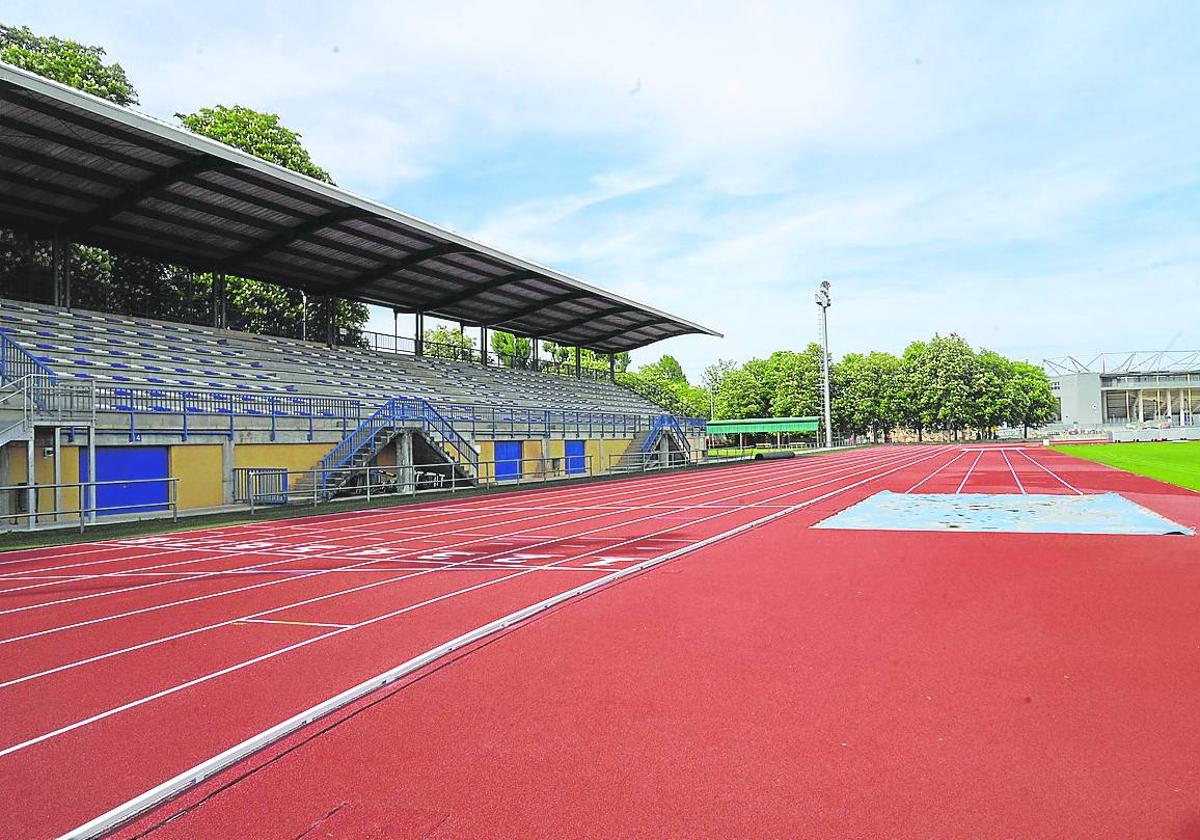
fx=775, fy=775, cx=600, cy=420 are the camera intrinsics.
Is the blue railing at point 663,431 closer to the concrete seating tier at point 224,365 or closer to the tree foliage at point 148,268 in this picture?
the concrete seating tier at point 224,365

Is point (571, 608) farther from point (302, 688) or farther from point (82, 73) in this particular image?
point (82, 73)

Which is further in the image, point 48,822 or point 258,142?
point 258,142

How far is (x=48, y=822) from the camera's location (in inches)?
141

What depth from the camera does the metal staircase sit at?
21.9 m

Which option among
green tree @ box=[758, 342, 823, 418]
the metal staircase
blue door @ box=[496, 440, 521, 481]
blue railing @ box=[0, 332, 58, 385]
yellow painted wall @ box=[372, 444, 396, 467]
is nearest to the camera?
blue railing @ box=[0, 332, 58, 385]

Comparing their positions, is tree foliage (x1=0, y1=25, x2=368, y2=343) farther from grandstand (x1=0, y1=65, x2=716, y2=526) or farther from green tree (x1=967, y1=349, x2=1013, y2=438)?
green tree (x1=967, y1=349, x2=1013, y2=438)

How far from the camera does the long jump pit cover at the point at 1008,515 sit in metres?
13.4

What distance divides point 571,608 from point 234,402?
16687mm

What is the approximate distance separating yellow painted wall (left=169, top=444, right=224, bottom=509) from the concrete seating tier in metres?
1.19

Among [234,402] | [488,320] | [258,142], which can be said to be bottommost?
[234,402]

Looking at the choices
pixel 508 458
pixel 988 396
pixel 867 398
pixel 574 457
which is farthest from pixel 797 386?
pixel 508 458

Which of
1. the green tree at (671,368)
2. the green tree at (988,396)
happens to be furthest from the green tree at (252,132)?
the green tree at (671,368)

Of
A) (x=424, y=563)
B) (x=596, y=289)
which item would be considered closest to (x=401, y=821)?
(x=424, y=563)

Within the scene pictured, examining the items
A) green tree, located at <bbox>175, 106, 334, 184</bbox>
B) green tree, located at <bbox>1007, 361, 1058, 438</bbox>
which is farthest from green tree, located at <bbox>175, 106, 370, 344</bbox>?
green tree, located at <bbox>1007, 361, 1058, 438</bbox>
